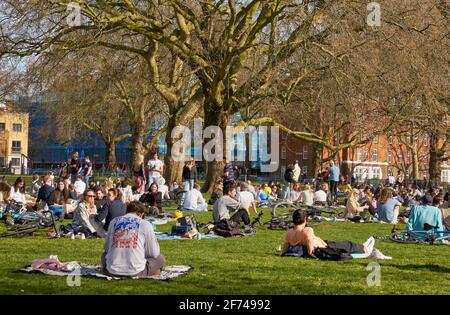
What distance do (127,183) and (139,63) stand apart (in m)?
12.9

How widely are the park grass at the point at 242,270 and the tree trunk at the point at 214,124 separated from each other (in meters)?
16.8

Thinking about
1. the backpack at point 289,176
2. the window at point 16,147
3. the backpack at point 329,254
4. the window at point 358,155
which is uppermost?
the window at point 16,147

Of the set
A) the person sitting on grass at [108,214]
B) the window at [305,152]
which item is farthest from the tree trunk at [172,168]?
the window at [305,152]

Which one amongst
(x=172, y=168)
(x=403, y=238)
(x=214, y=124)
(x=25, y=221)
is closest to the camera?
(x=403, y=238)

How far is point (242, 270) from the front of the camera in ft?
41.1

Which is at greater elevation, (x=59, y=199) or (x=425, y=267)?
(x=59, y=199)

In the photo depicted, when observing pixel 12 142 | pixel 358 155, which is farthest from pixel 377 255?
pixel 12 142

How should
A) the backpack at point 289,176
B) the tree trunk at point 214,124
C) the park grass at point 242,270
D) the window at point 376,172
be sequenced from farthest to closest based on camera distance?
the window at point 376,172
the backpack at point 289,176
the tree trunk at point 214,124
the park grass at point 242,270

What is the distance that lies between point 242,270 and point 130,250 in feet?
7.04

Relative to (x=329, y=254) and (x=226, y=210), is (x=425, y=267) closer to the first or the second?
(x=329, y=254)

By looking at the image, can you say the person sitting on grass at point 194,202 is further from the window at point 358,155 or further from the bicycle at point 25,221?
the window at point 358,155

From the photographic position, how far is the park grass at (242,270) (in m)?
10.6

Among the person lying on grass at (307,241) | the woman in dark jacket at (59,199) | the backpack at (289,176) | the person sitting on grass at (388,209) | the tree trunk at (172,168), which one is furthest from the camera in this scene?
the tree trunk at (172,168)
